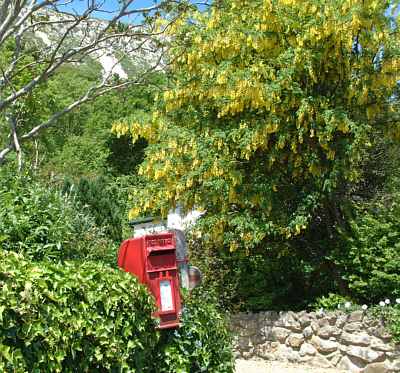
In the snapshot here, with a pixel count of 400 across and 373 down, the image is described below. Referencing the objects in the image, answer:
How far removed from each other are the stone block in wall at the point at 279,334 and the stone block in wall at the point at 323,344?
1.89ft

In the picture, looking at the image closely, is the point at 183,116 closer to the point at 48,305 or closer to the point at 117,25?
the point at 117,25

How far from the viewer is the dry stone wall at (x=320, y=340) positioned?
9.65 metres

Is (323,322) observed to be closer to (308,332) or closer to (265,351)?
(308,332)

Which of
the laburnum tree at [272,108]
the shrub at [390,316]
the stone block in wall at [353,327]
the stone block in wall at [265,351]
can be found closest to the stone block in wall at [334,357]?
the stone block in wall at [353,327]

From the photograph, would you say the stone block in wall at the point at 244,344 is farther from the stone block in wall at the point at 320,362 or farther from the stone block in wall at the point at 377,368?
the stone block in wall at the point at 377,368

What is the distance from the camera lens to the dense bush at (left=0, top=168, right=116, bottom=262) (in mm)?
5359

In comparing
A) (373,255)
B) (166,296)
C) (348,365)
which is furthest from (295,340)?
(166,296)

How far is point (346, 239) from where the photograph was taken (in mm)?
11125

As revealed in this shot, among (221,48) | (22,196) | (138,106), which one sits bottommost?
(22,196)

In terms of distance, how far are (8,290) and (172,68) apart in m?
9.31

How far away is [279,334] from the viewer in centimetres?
1109

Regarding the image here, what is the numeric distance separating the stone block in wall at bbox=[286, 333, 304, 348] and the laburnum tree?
5.78 feet

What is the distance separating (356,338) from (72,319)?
6883 mm

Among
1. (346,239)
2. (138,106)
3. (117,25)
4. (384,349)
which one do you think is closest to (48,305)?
(117,25)
